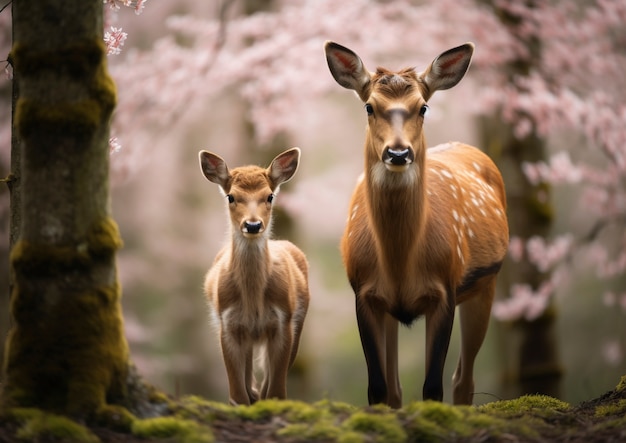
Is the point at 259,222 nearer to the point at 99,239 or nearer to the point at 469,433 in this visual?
the point at 99,239

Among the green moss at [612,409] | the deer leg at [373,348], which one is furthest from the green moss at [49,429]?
the green moss at [612,409]

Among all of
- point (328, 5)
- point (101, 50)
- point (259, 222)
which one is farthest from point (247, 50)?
point (101, 50)

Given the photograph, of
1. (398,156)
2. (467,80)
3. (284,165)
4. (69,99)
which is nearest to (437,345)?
(398,156)

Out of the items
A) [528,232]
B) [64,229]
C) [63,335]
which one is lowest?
[63,335]

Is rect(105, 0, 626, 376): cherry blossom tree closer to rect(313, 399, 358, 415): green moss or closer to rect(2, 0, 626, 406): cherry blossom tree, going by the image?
rect(2, 0, 626, 406): cherry blossom tree

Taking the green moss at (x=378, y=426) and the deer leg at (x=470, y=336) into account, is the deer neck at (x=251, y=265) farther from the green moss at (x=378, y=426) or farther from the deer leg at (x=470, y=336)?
the green moss at (x=378, y=426)

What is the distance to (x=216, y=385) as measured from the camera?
17031 mm

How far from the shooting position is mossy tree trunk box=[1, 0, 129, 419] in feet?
14.0

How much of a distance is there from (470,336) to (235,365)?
2.01m

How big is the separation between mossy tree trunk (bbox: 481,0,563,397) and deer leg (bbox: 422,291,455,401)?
416 cm

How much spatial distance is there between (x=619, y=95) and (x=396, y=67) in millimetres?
3344

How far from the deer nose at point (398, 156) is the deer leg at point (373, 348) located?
40.2 inches

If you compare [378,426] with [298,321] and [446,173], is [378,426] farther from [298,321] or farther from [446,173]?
[446,173]

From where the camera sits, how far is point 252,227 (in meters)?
6.10
